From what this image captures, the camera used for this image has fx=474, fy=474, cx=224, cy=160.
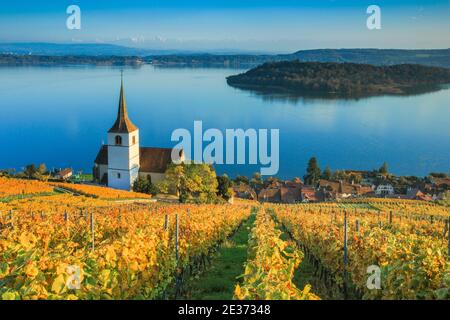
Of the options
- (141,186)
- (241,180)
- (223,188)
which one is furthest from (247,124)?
(141,186)

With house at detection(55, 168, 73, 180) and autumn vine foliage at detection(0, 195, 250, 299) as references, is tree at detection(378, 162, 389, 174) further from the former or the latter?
autumn vine foliage at detection(0, 195, 250, 299)

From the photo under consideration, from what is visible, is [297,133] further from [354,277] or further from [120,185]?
[354,277]

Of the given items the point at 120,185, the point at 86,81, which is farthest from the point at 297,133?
the point at 86,81

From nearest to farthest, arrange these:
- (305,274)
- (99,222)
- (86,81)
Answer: (305,274) → (99,222) → (86,81)

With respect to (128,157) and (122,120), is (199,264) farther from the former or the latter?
(122,120)

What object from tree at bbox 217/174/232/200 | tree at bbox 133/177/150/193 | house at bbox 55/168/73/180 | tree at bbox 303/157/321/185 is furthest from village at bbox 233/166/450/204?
house at bbox 55/168/73/180

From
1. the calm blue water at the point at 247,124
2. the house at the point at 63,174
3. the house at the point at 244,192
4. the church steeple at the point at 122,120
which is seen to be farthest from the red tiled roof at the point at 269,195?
the house at the point at 63,174
